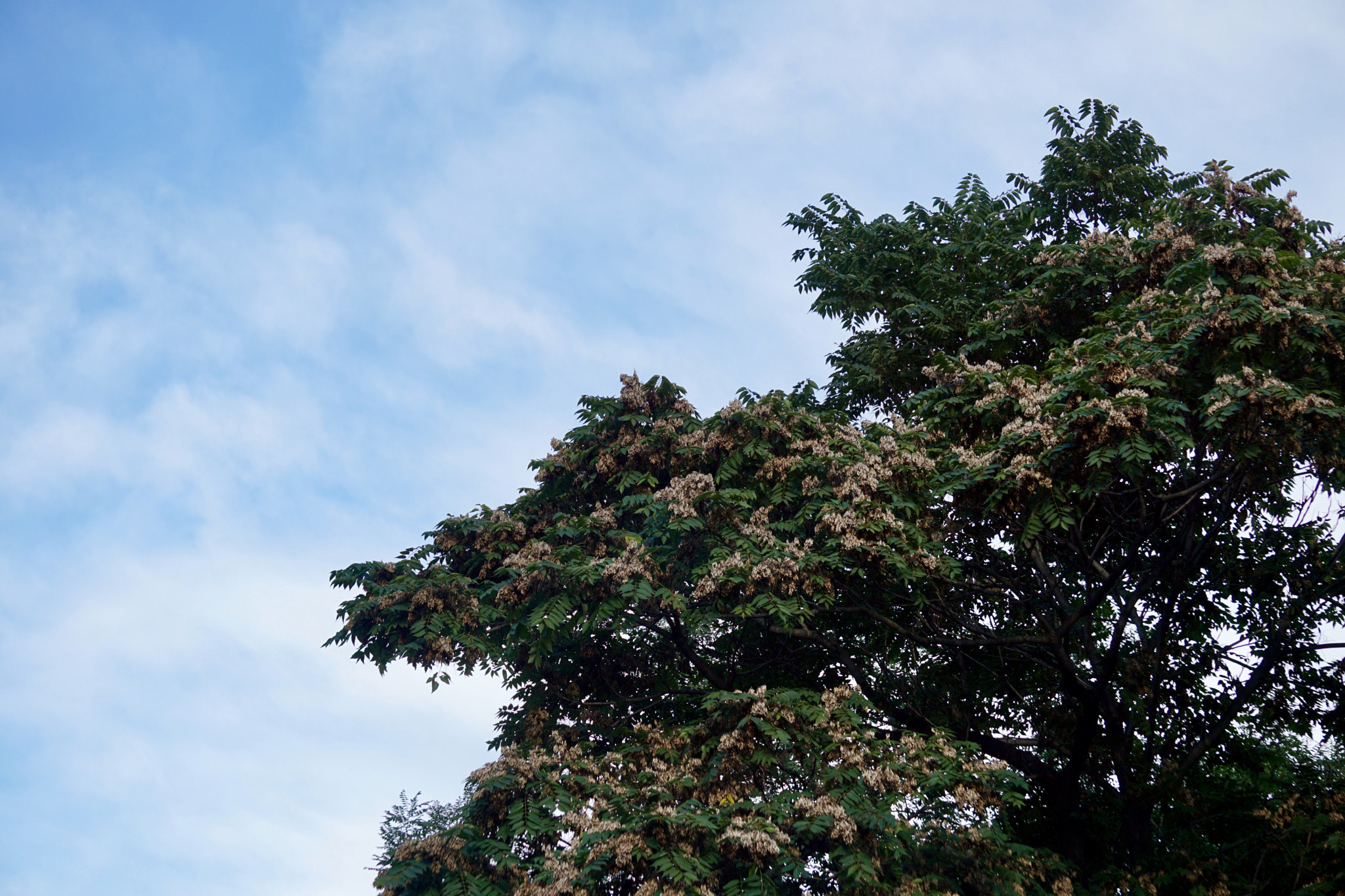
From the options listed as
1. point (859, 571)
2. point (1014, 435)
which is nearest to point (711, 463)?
point (859, 571)

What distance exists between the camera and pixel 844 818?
8766 mm

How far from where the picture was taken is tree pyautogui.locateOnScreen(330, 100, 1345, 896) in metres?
9.50

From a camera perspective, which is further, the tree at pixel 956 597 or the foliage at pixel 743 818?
the tree at pixel 956 597

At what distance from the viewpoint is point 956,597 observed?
13.9 metres

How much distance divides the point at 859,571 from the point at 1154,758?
610 cm

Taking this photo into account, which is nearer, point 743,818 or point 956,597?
point 743,818

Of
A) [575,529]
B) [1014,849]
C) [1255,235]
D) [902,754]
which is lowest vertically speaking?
[1014,849]

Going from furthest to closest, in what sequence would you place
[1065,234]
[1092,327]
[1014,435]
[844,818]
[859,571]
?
1. [1065,234]
2. [1092,327]
3. [859,571]
4. [1014,435]
5. [844,818]

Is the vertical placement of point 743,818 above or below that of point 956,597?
below

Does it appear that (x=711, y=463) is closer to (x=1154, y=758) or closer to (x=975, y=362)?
(x=975, y=362)

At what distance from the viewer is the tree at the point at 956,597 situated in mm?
9500

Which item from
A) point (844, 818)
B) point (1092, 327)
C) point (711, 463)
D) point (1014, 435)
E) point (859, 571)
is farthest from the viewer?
point (711, 463)

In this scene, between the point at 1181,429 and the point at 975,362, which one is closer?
the point at 1181,429

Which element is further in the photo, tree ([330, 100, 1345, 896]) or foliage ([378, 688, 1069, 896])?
tree ([330, 100, 1345, 896])
